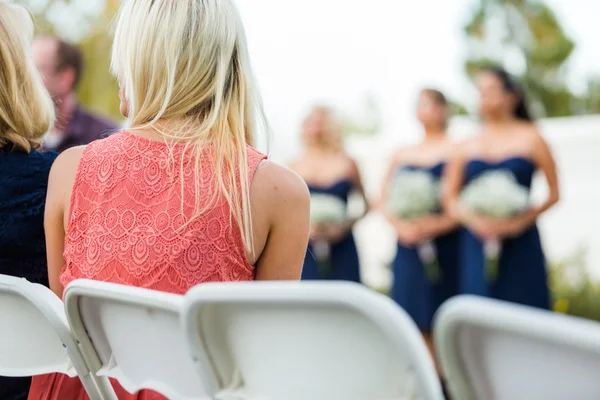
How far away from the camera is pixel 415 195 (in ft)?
24.5

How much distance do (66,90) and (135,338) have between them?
15.3 ft

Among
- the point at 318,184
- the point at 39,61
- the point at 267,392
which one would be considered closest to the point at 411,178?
the point at 318,184

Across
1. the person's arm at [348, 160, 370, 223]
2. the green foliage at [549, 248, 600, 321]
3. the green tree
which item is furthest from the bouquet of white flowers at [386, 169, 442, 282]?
the green tree

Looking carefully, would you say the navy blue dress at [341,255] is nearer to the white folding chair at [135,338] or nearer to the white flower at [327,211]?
the white flower at [327,211]


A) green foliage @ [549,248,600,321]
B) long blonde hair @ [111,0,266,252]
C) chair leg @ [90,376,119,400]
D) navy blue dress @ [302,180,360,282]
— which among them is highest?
long blonde hair @ [111,0,266,252]

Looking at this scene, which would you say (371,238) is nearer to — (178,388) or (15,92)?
(15,92)

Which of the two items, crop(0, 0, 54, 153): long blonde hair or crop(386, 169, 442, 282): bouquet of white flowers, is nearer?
crop(0, 0, 54, 153): long blonde hair

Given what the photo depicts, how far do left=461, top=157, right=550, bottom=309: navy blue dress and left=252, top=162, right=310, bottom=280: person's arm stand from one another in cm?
477

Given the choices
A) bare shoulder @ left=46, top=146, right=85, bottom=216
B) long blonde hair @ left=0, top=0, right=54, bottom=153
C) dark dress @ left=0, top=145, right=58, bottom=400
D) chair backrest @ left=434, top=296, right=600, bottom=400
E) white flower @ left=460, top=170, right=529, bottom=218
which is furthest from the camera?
white flower @ left=460, top=170, right=529, bottom=218

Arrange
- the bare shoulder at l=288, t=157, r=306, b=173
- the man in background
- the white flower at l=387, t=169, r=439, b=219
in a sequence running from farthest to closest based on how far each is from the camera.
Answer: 1. the bare shoulder at l=288, t=157, r=306, b=173
2. the white flower at l=387, t=169, r=439, b=219
3. the man in background

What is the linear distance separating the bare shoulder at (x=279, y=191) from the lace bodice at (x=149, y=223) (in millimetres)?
41

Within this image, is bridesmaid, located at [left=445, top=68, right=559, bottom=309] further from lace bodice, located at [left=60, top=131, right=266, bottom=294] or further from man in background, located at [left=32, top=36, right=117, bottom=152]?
lace bodice, located at [left=60, top=131, right=266, bottom=294]

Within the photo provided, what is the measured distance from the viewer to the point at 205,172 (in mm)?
2219

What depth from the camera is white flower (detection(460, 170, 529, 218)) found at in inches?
261
